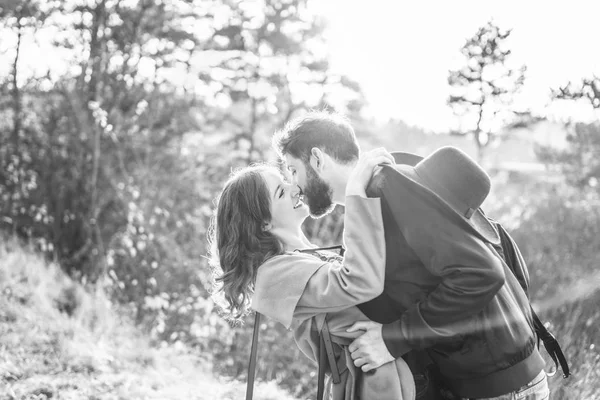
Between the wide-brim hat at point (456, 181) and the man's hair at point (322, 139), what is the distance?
51 centimetres

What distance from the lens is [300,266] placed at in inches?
84.1

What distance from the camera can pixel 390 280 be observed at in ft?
6.50

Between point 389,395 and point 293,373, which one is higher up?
point 389,395

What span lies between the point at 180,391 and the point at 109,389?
1.70 feet

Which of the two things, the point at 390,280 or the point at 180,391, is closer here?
the point at 390,280

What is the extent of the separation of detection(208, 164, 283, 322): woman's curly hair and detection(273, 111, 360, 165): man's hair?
174 mm

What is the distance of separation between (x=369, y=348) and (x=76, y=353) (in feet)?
12.2

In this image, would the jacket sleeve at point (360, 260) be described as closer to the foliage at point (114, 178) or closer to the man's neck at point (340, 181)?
the man's neck at point (340, 181)

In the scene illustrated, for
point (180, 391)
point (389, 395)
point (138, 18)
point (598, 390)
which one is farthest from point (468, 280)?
point (138, 18)

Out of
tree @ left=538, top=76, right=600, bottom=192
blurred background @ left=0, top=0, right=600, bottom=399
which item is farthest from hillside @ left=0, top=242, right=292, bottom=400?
tree @ left=538, top=76, right=600, bottom=192

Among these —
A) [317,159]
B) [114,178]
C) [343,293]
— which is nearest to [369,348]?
[343,293]

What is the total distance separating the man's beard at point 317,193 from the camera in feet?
7.97

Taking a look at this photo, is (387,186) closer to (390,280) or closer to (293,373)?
(390,280)

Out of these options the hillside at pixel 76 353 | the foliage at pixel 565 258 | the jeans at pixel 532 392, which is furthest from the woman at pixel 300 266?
the hillside at pixel 76 353
